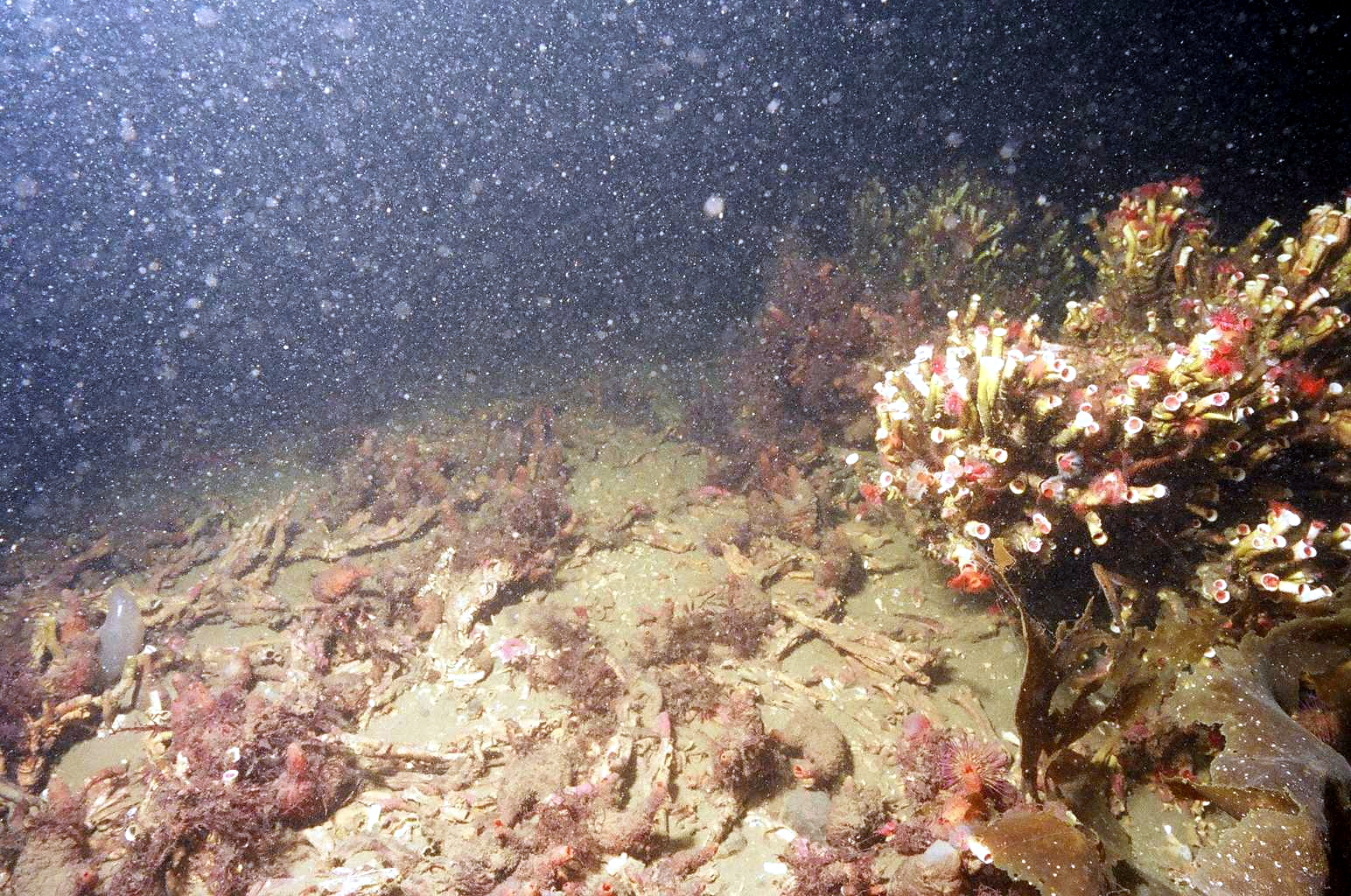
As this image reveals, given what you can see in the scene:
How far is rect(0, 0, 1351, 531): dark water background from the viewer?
14.7 m

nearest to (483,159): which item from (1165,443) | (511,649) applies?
(511,649)

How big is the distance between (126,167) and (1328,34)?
86.3 m

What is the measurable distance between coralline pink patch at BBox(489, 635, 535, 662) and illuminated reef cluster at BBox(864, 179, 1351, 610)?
3.38 m

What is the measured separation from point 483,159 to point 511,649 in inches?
2463

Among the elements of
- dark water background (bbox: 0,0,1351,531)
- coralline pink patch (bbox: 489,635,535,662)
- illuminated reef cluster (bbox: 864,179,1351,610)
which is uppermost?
dark water background (bbox: 0,0,1351,531)

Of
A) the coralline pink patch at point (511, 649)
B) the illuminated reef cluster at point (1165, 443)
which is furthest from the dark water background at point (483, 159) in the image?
the coralline pink patch at point (511, 649)

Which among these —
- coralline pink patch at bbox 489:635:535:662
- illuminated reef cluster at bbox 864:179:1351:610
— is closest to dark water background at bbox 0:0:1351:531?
illuminated reef cluster at bbox 864:179:1351:610

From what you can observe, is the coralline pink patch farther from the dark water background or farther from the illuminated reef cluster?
the dark water background

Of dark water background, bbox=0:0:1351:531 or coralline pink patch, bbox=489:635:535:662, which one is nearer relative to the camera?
coralline pink patch, bbox=489:635:535:662

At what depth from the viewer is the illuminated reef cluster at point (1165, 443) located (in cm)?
337

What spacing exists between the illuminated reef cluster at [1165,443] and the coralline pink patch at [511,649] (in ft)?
11.1

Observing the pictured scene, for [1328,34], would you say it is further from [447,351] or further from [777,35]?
[777,35]

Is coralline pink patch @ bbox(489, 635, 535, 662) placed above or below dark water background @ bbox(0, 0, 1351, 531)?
below

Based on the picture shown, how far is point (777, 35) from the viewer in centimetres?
4288
